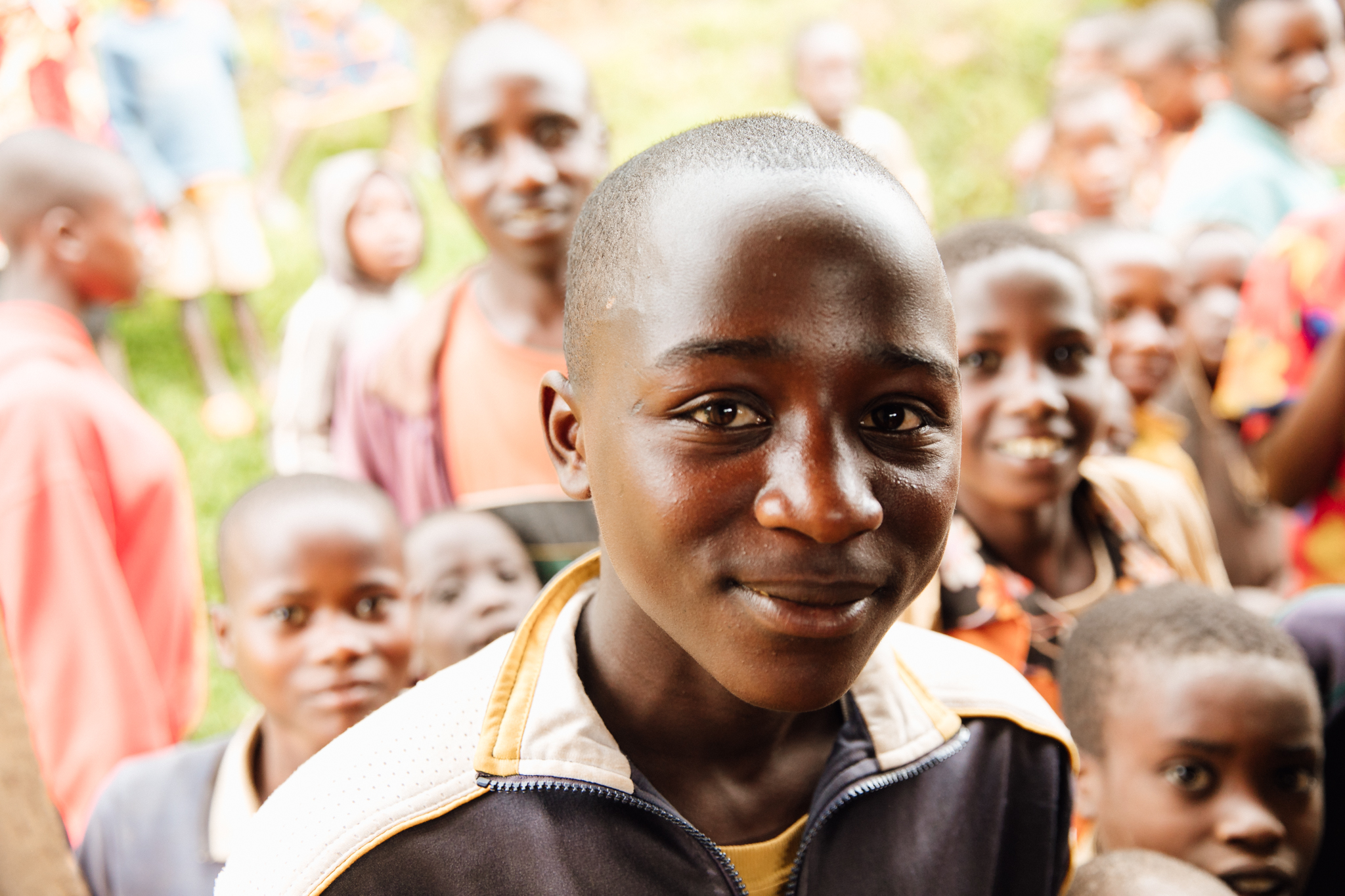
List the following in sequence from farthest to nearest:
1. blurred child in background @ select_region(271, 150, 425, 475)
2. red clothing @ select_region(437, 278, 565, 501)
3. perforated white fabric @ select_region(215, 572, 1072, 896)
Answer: blurred child in background @ select_region(271, 150, 425, 475) → red clothing @ select_region(437, 278, 565, 501) → perforated white fabric @ select_region(215, 572, 1072, 896)

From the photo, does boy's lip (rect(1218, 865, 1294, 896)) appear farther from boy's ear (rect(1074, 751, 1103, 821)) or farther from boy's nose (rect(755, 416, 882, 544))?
boy's nose (rect(755, 416, 882, 544))

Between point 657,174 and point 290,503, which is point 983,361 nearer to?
point 657,174

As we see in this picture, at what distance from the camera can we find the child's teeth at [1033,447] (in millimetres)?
2014

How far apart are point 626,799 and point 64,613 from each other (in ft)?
5.65

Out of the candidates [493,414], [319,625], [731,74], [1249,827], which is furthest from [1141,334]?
[731,74]

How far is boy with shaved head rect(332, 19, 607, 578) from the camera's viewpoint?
2.44 m

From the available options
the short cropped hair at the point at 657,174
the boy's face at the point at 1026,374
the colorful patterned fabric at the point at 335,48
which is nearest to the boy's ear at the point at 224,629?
the short cropped hair at the point at 657,174

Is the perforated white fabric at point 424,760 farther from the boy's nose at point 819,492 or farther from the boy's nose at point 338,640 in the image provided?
the boy's nose at point 338,640

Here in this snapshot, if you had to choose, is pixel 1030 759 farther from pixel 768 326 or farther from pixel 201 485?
pixel 201 485

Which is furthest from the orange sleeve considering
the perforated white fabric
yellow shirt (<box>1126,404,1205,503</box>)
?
yellow shirt (<box>1126,404,1205,503</box>)

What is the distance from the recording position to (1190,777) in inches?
71.2

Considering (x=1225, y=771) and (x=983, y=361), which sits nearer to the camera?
(x=1225, y=771)

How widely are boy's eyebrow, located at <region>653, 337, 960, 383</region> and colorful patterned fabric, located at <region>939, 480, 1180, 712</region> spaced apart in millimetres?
1032

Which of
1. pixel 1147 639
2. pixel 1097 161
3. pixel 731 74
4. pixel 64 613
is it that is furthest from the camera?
pixel 731 74
